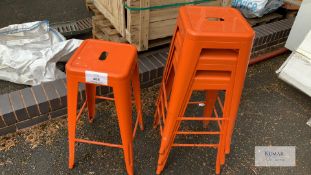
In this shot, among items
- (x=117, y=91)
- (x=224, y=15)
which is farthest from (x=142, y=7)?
(x=117, y=91)

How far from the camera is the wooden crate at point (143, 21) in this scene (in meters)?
2.47

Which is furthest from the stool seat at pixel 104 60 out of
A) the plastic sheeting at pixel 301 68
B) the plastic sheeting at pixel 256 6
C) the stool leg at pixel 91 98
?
the plastic sheeting at pixel 256 6

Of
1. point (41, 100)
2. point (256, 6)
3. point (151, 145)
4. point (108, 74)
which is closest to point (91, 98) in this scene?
point (41, 100)

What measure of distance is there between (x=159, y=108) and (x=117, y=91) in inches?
26.6

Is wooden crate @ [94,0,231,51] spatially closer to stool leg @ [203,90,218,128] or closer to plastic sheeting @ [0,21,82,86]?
plastic sheeting @ [0,21,82,86]

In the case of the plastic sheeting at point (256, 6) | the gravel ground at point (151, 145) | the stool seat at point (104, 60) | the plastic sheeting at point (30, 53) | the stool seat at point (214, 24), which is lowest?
the gravel ground at point (151, 145)

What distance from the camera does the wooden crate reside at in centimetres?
247

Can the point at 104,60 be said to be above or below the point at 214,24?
below

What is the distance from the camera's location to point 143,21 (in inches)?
98.7

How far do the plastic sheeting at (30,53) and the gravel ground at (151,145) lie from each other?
62 centimetres

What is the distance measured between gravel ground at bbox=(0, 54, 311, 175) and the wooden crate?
0.54m

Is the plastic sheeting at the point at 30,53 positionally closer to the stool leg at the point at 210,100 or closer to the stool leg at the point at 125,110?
the stool leg at the point at 125,110

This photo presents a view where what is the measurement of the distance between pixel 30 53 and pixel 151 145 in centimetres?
158

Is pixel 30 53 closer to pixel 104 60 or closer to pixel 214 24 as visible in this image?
pixel 104 60
